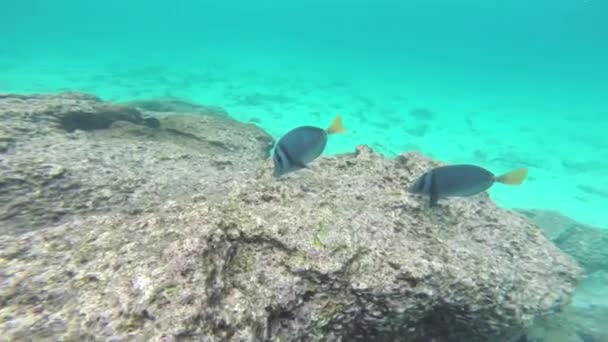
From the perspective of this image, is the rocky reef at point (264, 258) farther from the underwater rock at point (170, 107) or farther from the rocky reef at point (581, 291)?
the underwater rock at point (170, 107)

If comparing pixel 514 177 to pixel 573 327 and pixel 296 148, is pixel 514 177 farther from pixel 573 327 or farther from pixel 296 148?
pixel 573 327

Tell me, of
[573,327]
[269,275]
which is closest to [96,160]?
[269,275]

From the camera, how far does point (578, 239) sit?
A: 25.7 feet


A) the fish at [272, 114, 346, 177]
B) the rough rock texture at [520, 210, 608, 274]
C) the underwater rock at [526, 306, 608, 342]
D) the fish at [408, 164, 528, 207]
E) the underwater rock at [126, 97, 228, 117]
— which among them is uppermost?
the underwater rock at [126, 97, 228, 117]

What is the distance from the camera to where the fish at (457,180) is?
267 centimetres

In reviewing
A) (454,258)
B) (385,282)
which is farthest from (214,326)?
(454,258)

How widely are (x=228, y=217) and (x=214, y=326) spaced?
76 cm

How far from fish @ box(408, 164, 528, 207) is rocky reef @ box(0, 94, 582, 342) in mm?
295

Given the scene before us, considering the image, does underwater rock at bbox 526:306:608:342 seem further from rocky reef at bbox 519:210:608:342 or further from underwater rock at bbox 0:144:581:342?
underwater rock at bbox 0:144:581:342

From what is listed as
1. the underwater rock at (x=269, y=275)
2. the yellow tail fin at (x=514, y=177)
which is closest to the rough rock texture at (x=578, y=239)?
the underwater rock at (x=269, y=275)

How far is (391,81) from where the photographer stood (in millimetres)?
38938

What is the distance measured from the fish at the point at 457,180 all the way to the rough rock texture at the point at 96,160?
163cm

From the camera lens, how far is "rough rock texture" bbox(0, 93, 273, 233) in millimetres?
3135

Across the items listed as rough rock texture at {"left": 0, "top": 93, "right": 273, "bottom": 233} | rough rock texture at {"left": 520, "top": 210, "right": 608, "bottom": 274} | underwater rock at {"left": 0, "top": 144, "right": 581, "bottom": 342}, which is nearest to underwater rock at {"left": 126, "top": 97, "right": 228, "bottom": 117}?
rough rock texture at {"left": 0, "top": 93, "right": 273, "bottom": 233}
